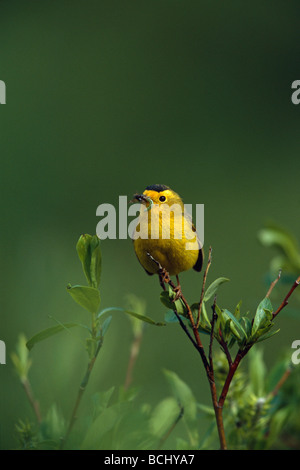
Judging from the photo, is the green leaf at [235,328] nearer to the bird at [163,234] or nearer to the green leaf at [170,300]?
the green leaf at [170,300]

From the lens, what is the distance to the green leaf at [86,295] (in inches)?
25.6

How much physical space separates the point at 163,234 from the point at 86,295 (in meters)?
0.46

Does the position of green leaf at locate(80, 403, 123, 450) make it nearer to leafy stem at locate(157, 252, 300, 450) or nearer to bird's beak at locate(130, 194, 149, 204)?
leafy stem at locate(157, 252, 300, 450)

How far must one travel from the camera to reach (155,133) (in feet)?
15.5

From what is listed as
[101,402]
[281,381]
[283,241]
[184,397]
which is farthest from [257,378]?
[101,402]

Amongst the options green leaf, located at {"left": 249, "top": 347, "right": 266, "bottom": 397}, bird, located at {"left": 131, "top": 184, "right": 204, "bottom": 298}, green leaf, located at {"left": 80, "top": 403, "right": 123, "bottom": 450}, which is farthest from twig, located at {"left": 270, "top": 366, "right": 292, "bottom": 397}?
green leaf, located at {"left": 80, "top": 403, "right": 123, "bottom": 450}

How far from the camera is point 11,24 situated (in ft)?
17.7

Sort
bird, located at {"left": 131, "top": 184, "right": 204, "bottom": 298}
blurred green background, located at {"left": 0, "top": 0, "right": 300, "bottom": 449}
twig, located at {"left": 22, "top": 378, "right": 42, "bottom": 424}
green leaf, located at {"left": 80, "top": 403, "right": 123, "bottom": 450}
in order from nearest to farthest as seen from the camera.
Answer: green leaf, located at {"left": 80, "top": 403, "right": 123, "bottom": 450}
twig, located at {"left": 22, "top": 378, "right": 42, "bottom": 424}
bird, located at {"left": 131, "top": 184, "right": 204, "bottom": 298}
blurred green background, located at {"left": 0, "top": 0, "right": 300, "bottom": 449}

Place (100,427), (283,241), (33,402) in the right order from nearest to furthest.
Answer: (100,427)
(33,402)
(283,241)

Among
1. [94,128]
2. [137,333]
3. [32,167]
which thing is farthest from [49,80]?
[137,333]

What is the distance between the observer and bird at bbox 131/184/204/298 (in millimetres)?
1078

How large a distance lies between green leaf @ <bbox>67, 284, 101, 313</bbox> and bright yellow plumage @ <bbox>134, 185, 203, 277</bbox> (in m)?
0.38

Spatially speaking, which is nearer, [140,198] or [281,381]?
[281,381]

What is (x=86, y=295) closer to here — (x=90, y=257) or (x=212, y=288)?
(x=90, y=257)
